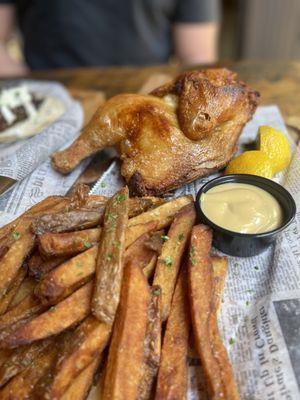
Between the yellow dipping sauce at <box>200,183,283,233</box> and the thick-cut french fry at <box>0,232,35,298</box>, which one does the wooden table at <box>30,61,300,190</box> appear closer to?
the yellow dipping sauce at <box>200,183,283,233</box>

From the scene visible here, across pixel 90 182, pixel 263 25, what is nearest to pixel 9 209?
pixel 90 182

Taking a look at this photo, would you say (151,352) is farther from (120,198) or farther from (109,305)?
(120,198)

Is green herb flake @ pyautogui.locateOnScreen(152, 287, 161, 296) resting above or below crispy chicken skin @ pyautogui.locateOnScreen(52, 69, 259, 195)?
below

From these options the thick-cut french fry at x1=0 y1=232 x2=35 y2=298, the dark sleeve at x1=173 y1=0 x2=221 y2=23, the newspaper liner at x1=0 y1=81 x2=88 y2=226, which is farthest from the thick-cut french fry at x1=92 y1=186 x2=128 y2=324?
the dark sleeve at x1=173 y1=0 x2=221 y2=23

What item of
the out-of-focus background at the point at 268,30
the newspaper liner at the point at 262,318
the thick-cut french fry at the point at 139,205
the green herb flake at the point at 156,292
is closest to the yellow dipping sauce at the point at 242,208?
the newspaper liner at the point at 262,318

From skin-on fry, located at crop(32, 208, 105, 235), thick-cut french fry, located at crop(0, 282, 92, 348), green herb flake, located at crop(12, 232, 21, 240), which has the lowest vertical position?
thick-cut french fry, located at crop(0, 282, 92, 348)

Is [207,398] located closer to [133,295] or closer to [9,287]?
[133,295]

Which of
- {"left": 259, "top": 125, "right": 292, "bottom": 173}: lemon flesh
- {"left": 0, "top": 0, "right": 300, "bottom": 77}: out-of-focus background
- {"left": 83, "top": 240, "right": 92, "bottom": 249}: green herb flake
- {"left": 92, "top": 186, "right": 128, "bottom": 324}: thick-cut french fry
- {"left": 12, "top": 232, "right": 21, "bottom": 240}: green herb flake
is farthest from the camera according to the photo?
{"left": 0, "top": 0, "right": 300, "bottom": 77}: out-of-focus background
